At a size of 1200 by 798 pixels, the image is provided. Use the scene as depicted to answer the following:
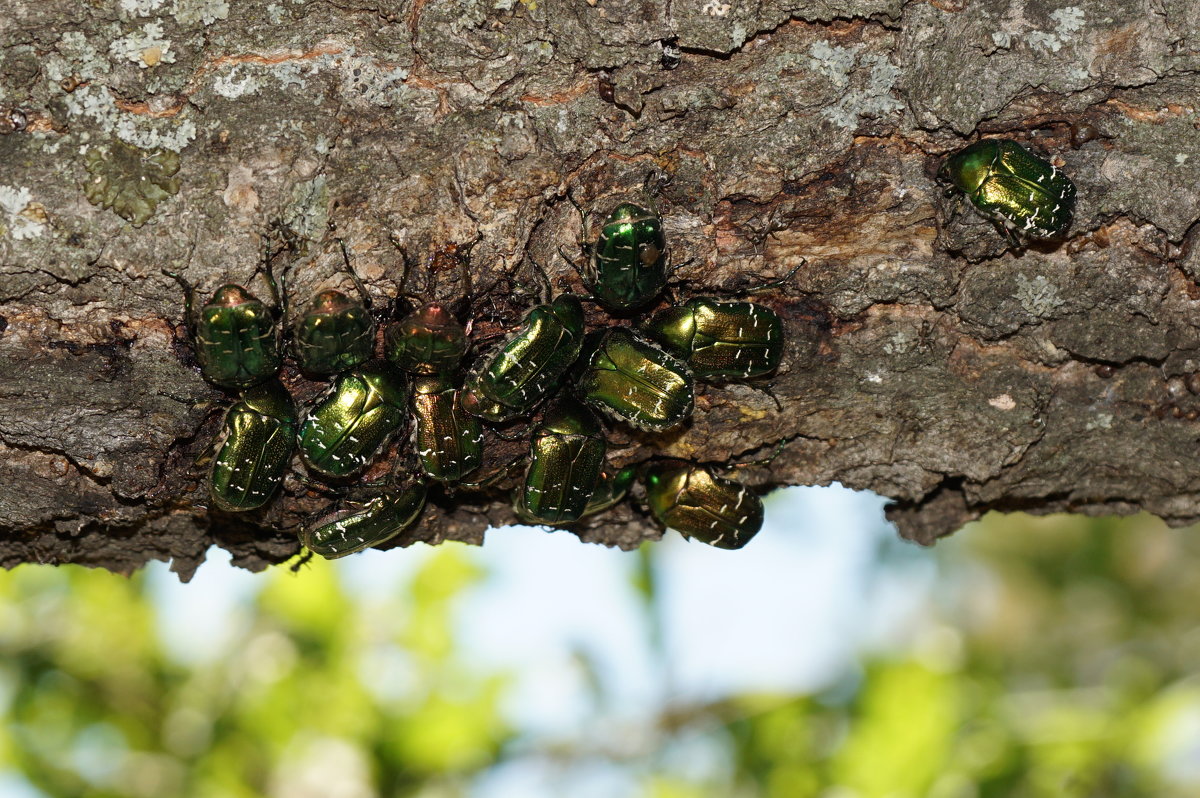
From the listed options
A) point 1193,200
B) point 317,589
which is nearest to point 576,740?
point 317,589

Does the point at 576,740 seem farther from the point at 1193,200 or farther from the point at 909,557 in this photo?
the point at 1193,200

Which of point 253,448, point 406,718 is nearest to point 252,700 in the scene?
point 406,718

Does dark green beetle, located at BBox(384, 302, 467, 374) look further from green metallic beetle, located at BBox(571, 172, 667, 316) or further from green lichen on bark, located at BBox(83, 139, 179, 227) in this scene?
green lichen on bark, located at BBox(83, 139, 179, 227)

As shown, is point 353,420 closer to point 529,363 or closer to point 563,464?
point 529,363

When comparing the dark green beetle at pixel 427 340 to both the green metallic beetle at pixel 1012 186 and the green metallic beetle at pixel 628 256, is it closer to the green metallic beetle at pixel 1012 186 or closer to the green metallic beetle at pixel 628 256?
the green metallic beetle at pixel 628 256

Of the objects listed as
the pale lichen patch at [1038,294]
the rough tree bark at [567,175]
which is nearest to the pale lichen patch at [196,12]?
the rough tree bark at [567,175]

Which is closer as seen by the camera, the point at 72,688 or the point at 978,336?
the point at 978,336
